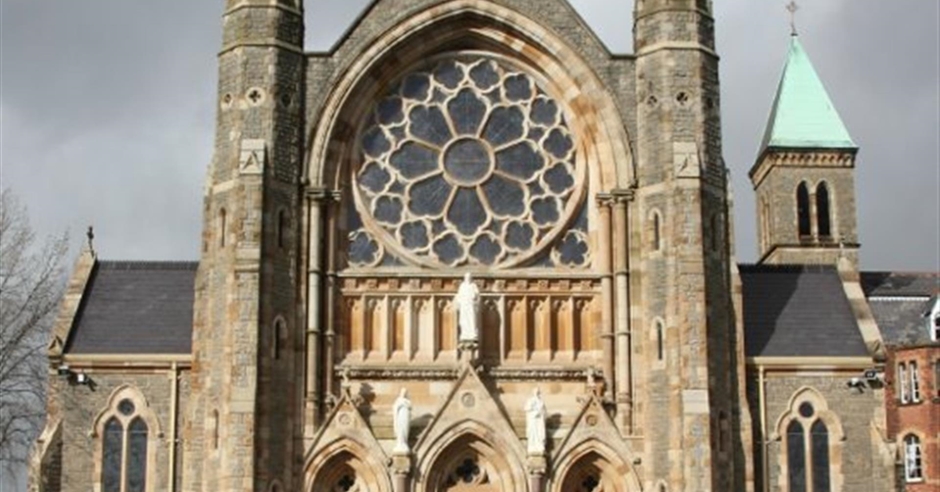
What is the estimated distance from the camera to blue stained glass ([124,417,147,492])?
3788cm

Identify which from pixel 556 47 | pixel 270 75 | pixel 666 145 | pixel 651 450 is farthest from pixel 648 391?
pixel 270 75

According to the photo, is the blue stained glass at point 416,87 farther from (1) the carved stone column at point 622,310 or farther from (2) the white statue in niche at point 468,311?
(1) the carved stone column at point 622,310

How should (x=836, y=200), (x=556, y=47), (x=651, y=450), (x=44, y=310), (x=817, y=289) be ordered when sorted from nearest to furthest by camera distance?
(x=44, y=310) < (x=651, y=450) < (x=556, y=47) < (x=817, y=289) < (x=836, y=200)

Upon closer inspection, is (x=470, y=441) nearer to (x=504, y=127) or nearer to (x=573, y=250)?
(x=573, y=250)

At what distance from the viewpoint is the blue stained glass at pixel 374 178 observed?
38.6 meters

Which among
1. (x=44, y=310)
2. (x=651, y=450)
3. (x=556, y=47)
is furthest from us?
(x=556, y=47)

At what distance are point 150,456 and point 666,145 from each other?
13.8 m

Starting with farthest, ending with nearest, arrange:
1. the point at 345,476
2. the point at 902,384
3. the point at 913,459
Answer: the point at 902,384
the point at 913,459
the point at 345,476

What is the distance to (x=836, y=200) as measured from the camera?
209 ft

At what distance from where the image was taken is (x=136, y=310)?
40531 mm

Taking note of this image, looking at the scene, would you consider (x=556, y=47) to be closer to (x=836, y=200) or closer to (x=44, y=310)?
(x=44, y=310)

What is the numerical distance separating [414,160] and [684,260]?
6.98m

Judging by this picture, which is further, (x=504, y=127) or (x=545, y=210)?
(x=504, y=127)

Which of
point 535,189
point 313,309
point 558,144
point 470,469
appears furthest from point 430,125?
point 470,469
